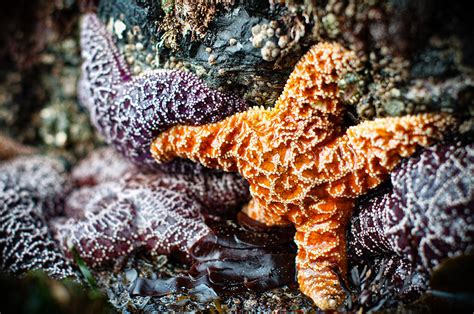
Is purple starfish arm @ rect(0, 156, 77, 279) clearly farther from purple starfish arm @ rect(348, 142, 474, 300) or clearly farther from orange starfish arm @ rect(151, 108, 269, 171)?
purple starfish arm @ rect(348, 142, 474, 300)

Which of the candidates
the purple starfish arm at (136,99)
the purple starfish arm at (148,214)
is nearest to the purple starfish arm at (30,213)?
the purple starfish arm at (148,214)

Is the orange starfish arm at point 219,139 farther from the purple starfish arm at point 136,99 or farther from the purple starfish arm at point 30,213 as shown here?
the purple starfish arm at point 30,213

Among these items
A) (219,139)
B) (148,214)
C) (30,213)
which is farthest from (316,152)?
(30,213)

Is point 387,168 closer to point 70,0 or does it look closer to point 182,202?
point 182,202

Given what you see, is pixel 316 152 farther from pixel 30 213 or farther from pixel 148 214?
pixel 30 213

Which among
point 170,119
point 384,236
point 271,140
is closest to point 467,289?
point 384,236

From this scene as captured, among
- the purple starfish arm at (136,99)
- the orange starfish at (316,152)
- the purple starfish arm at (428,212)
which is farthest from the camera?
the purple starfish arm at (136,99)
